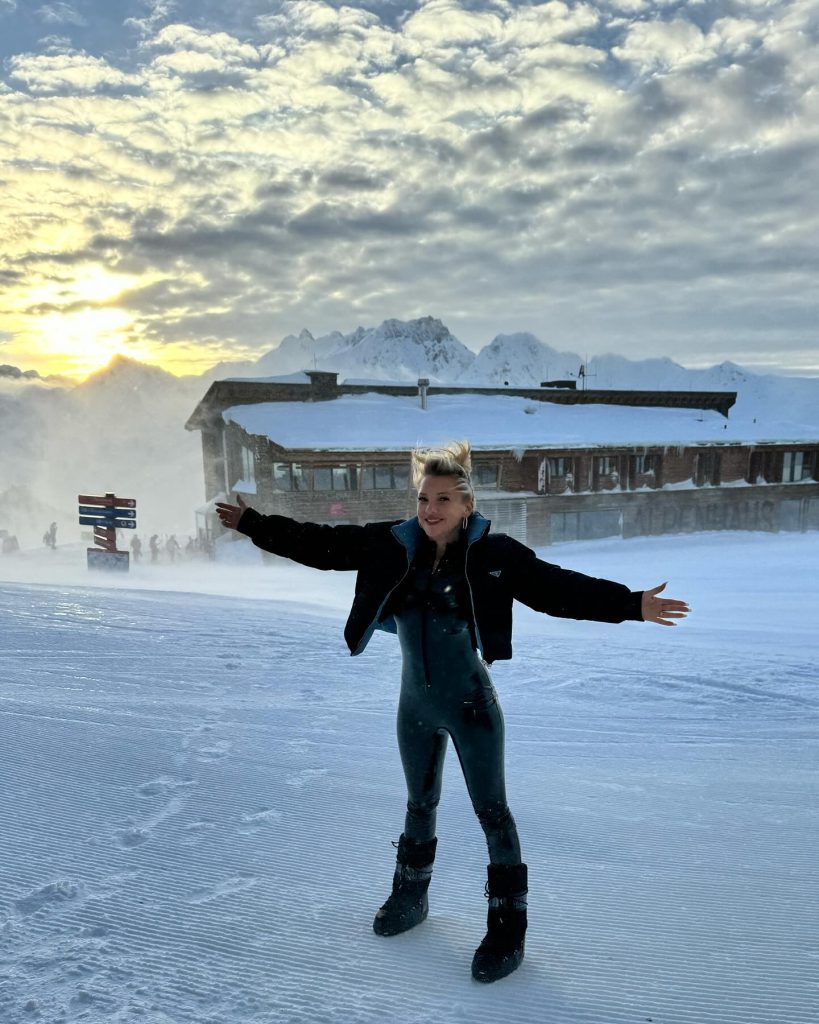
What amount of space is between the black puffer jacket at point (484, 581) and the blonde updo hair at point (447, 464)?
0.16 meters

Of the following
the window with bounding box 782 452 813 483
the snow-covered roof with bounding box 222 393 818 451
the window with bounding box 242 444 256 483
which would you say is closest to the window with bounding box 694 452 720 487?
the snow-covered roof with bounding box 222 393 818 451

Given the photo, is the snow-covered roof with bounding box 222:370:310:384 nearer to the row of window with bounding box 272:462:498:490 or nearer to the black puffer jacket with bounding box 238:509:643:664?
the row of window with bounding box 272:462:498:490

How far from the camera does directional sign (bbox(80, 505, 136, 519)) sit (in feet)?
58.3

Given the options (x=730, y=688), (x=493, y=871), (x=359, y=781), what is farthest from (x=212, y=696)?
(x=730, y=688)

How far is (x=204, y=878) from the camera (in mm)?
3080

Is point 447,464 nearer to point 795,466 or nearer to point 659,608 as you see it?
point 659,608

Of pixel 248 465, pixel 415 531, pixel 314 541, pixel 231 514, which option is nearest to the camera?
pixel 415 531

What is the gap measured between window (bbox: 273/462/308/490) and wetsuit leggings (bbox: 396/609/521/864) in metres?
20.2

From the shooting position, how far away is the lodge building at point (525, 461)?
74.6 ft

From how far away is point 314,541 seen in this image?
2805 millimetres

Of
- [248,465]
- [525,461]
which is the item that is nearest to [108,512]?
[248,465]

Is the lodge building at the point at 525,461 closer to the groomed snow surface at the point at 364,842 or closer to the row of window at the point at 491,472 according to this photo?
the row of window at the point at 491,472

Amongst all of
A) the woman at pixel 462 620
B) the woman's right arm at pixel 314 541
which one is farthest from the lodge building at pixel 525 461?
the woman at pixel 462 620

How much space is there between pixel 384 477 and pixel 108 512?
30.0ft
